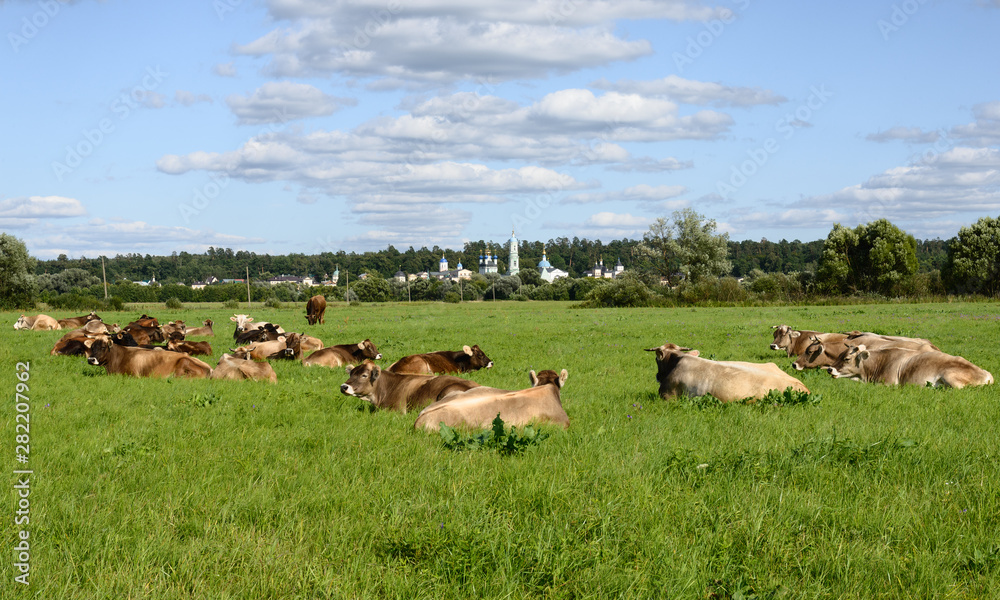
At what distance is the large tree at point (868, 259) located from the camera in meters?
72.8

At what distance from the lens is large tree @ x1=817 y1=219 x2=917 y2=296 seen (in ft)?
239

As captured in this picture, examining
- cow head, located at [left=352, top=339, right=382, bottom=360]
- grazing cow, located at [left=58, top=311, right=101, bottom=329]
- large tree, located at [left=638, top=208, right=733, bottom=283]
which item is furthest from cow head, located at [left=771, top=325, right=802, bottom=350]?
large tree, located at [left=638, top=208, right=733, bottom=283]

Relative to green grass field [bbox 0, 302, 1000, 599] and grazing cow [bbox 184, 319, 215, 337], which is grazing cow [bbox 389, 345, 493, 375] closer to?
green grass field [bbox 0, 302, 1000, 599]

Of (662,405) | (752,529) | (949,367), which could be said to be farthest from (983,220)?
(752,529)

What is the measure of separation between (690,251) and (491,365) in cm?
6269

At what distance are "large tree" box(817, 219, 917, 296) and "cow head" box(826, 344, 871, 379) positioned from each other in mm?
64537

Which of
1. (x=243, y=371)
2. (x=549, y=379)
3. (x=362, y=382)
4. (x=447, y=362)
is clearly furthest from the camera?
(x=447, y=362)

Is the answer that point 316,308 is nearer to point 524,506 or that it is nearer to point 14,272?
point 524,506

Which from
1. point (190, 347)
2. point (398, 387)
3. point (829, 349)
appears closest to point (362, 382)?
point (398, 387)

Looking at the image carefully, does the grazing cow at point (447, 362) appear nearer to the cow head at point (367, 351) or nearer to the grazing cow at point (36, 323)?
the cow head at point (367, 351)

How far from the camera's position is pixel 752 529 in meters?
4.41

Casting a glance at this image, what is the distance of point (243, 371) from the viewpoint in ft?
44.2

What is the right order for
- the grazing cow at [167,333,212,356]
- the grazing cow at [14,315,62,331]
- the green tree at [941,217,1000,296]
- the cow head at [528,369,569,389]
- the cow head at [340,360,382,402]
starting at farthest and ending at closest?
the green tree at [941,217,1000,296], the grazing cow at [14,315,62,331], the grazing cow at [167,333,212,356], the cow head at [340,360,382,402], the cow head at [528,369,569,389]

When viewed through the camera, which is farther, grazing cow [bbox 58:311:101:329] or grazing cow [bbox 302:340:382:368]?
grazing cow [bbox 58:311:101:329]
